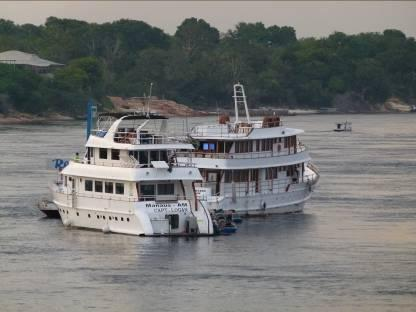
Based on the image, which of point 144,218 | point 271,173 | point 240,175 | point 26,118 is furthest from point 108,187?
point 26,118

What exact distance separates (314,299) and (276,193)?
21476 mm

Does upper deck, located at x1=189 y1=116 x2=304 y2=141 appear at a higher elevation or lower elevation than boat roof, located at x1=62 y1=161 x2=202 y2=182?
higher

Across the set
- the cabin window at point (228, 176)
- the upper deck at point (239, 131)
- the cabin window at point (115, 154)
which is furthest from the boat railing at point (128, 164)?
the upper deck at point (239, 131)

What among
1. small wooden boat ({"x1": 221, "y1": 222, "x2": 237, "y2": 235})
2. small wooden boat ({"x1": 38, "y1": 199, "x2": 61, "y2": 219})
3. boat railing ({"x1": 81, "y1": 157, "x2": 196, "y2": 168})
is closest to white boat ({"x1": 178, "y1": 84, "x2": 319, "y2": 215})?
small wooden boat ({"x1": 221, "y1": 222, "x2": 237, "y2": 235})

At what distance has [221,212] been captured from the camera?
240 feet

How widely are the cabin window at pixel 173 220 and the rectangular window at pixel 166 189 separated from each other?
4.28 ft

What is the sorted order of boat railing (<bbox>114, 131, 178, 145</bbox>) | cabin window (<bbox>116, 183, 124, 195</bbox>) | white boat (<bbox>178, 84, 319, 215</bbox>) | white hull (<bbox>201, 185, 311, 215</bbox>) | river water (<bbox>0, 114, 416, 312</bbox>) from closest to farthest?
river water (<bbox>0, 114, 416, 312</bbox>)
cabin window (<bbox>116, 183, 124, 195</bbox>)
boat railing (<bbox>114, 131, 178, 145</bbox>)
white hull (<bbox>201, 185, 311, 215</bbox>)
white boat (<bbox>178, 84, 319, 215</bbox>)

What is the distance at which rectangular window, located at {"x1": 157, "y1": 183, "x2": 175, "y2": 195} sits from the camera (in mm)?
69062

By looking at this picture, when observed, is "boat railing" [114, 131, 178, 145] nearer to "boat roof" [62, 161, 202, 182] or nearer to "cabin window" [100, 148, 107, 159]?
"cabin window" [100, 148, 107, 159]

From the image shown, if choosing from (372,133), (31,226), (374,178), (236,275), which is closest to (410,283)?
(236,275)

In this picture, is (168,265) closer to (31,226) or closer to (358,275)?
(358,275)

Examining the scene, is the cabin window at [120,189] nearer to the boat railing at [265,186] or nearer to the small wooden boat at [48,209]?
the boat railing at [265,186]

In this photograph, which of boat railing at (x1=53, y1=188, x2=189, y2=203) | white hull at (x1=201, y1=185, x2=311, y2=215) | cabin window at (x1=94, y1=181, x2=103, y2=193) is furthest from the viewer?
white hull at (x1=201, y1=185, x2=311, y2=215)

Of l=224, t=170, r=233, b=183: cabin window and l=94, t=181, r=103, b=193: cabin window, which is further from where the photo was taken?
l=224, t=170, r=233, b=183: cabin window
